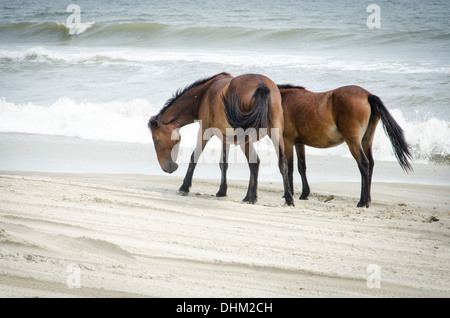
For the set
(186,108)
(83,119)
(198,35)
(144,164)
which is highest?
(198,35)

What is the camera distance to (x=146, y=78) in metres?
17.4

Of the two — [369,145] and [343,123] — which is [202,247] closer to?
[343,123]

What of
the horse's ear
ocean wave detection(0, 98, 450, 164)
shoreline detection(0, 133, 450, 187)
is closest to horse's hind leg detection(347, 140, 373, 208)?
shoreline detection(0, 133, 450, 187)

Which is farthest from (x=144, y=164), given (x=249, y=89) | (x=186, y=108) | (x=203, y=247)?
(x=203, y=247)

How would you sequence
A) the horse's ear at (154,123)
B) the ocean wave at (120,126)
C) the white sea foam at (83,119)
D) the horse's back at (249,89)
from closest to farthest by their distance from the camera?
the horse's back at (249,89), the horse's ear at (154,123), the ocean wave at (120,126), the white sea foam at (83,119)

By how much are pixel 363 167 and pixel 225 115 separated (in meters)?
1.76

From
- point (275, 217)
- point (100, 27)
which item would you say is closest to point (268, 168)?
point (275, 217)

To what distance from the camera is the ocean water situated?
1239cm

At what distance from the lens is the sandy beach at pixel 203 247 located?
11.3ft

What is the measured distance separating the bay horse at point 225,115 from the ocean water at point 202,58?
390 cm

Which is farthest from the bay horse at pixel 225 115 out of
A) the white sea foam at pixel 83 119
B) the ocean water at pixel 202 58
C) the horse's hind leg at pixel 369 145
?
the white sea foam at pixel 83 119

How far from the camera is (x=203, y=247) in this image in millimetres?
4180

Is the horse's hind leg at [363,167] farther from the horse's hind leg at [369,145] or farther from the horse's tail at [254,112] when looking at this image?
the horse's tail at [254,112]
